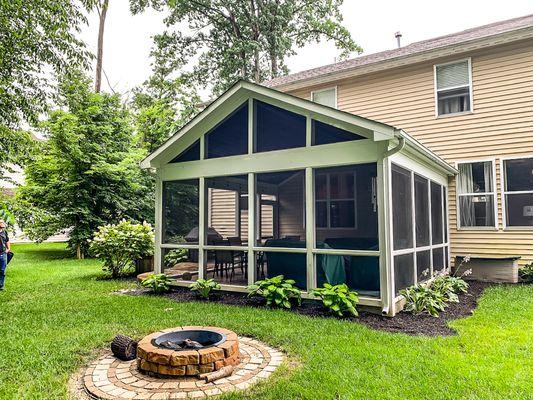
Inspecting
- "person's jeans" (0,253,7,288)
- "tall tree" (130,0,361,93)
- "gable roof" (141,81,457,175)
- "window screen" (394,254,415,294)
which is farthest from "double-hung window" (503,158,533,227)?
"tall tree" (130,0,361,93)

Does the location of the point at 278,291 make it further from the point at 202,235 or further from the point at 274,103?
the point at 274,103

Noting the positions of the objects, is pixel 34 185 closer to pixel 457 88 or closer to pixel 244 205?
pixel 244 205

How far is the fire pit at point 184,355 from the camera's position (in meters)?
3.17

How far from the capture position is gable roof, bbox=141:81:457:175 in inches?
204

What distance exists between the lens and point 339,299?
Result: 5.15 meters

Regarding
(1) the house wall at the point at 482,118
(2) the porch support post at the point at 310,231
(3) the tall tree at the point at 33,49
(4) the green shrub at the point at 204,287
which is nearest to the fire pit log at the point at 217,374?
(2) the porch support post at the point at 310,231

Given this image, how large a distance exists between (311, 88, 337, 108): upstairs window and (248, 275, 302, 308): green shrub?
21.7 feet

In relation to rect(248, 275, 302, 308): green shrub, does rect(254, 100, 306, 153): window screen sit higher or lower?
higher

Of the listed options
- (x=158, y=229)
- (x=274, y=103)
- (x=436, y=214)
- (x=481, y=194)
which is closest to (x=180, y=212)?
(x=158, y=229)

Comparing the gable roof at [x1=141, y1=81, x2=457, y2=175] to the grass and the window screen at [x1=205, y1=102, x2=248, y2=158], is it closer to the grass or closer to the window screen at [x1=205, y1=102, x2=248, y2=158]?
the window screen at [x1=205, y1=102, x2=248, y2=158]

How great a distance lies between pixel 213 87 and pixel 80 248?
39.0 feet

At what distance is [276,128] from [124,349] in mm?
4158

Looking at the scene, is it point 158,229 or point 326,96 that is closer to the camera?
point 158,229

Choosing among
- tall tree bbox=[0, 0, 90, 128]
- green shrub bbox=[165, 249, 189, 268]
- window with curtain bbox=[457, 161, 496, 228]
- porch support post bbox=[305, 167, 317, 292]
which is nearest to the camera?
porch support post bbox=[305, 167, 317, 292]
